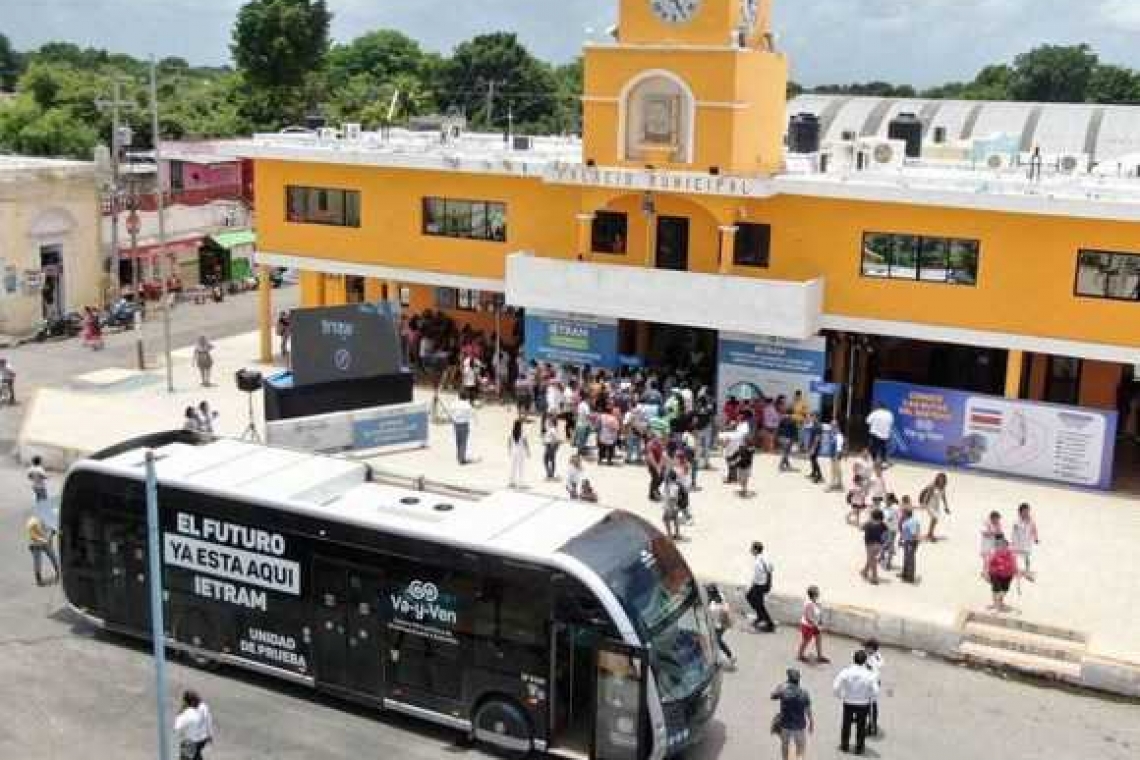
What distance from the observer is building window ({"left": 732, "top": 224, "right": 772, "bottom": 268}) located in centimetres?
3064

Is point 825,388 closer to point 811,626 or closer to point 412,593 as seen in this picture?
point 811,626

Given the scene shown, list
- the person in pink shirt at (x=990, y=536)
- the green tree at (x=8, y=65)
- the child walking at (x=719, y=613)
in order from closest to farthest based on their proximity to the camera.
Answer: the child walking at (x=719, y=613)
the person in pink shirt at (x=990, y=536)
the green tree at (x=8, y=65)

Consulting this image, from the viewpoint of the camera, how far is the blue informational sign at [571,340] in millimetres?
31703

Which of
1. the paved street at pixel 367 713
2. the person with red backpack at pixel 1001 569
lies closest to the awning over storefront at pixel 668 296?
the person with red backpack at pixel 1001 569

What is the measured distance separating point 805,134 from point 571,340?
967 centimetres

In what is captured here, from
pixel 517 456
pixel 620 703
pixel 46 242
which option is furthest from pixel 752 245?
pixel 46 242

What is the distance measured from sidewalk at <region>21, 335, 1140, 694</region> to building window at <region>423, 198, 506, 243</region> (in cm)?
484

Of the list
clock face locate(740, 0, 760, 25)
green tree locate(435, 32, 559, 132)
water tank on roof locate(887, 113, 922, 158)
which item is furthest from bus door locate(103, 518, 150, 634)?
green tree locate(435, 32, 559, 132)

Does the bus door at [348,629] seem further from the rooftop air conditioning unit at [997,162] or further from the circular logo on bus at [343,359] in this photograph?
the rooftop air conditioning unit at [997,162]

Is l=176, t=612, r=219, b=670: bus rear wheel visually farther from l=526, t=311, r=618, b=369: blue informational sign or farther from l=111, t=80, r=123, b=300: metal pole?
l=111, t=80, r=123, b=300: metal pole

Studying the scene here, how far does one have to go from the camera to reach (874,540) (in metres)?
20.7

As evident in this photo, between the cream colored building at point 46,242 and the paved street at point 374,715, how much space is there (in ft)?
82.0

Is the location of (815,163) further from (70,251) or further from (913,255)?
(70,251)

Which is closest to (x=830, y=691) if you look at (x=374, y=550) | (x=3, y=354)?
(x=374, y=550)
